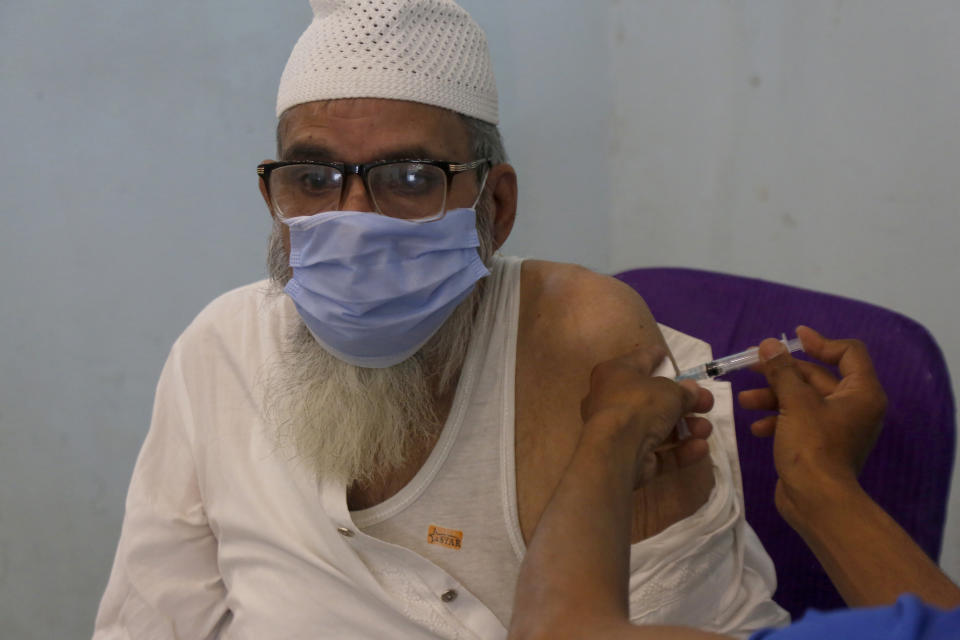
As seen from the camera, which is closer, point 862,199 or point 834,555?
point 834,555

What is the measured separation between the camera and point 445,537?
1347mm

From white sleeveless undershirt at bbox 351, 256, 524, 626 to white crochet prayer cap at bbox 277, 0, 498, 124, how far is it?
1.31 feet

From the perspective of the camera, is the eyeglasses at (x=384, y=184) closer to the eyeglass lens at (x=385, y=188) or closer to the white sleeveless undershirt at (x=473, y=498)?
the eyeglass lens at (x=385, y=188)

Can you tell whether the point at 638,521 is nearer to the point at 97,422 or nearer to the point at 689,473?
the point at 689,473

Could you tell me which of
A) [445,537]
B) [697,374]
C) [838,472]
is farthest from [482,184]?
[838,472]

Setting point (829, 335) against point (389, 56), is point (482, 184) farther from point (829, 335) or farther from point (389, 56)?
point (829, 335)

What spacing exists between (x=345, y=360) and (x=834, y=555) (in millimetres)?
729

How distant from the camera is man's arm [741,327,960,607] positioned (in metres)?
1.00

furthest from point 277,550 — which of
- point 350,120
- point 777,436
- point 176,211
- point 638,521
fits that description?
point 176,211

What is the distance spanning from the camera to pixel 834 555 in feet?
3.49

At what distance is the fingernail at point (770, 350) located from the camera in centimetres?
123

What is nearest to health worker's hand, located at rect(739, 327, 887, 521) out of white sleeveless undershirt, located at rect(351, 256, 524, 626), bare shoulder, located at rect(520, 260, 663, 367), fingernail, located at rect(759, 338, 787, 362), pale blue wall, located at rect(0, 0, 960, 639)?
fingernail, located at rect(759, 338, 787, 362)

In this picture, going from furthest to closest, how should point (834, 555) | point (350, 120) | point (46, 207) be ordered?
point (46, 207), point (350, 120), point (834, 555)

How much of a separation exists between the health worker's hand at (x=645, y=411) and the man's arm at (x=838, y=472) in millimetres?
89
